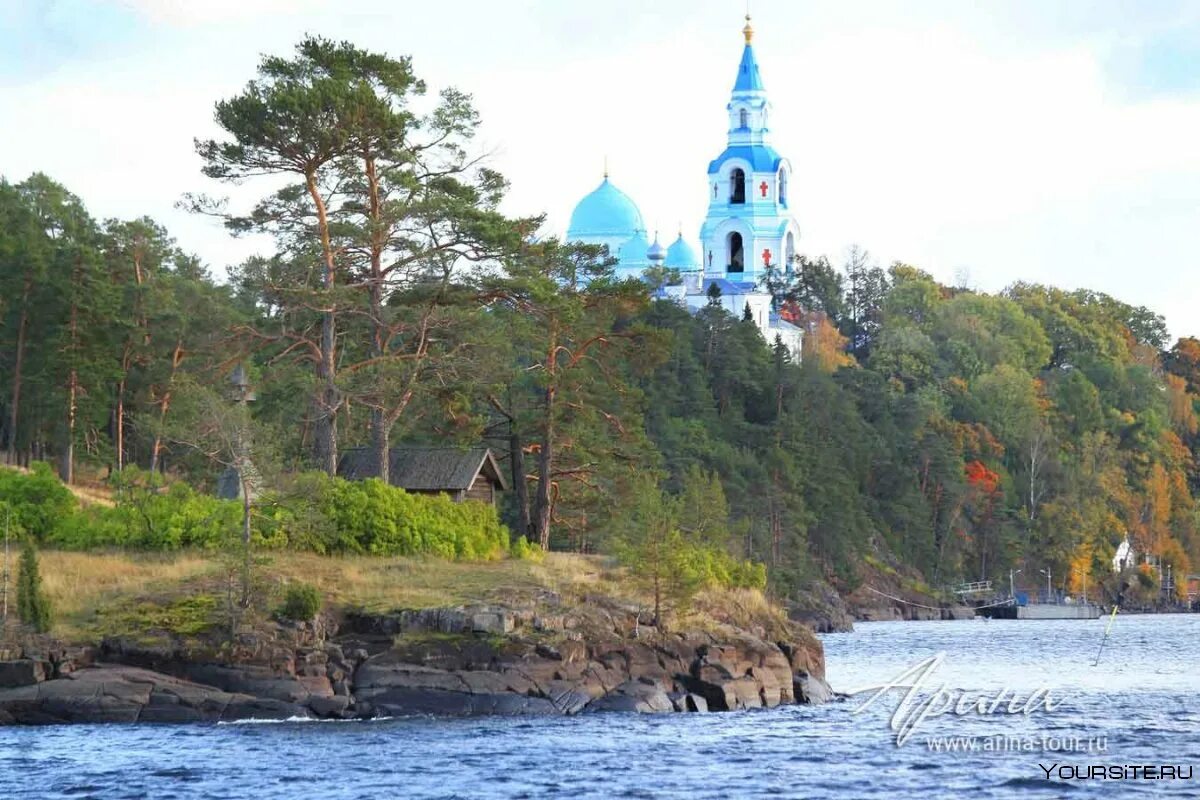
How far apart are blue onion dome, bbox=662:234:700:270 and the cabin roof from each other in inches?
4001

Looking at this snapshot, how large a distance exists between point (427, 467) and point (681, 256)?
105 m

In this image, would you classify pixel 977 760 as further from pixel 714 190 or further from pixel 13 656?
pixel 714 190

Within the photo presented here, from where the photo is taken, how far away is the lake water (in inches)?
1336

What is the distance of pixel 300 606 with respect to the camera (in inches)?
1800

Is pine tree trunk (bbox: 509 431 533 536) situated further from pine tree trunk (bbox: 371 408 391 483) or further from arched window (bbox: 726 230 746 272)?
arched window (bbox: 726 230 746 272)

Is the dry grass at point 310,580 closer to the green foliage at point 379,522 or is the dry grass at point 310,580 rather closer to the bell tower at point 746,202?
the green foliage at point 379,522

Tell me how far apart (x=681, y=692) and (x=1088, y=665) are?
2629 cm

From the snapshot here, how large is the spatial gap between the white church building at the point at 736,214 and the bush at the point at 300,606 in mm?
115236

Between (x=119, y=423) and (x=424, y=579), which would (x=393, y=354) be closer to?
(x=424, y=579)

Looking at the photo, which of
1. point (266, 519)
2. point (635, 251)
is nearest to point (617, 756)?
point (266, 519)

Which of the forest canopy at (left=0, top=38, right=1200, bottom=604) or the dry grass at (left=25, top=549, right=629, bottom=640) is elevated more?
the forest canopy at (left=0, top=38, right=1200, bottom=604)

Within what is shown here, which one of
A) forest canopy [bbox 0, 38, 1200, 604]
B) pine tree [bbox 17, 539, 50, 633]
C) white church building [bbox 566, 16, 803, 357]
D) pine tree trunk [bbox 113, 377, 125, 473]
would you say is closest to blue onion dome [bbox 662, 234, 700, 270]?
white church building [bbox 566, 16, 803, 357]

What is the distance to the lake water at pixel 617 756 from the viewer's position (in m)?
33.9

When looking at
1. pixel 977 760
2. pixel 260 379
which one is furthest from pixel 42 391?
pixel 977 760
